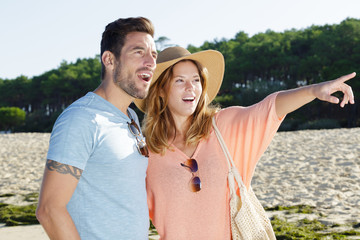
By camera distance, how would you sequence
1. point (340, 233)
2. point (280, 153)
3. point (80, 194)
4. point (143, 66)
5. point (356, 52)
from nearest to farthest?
point (80, 194), point (143, 66), point (340, 233), point (280, 153), point (356, 52)

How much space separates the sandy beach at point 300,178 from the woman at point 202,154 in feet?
9.18

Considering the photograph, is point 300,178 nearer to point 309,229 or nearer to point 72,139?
point 309,229

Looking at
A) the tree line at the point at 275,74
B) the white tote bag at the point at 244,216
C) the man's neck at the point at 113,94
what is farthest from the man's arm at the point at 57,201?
the tree line at the point at 275,74

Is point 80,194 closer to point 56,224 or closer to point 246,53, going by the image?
point 56,224

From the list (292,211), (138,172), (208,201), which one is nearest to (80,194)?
(138,172)

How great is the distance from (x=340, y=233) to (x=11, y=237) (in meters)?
3.79

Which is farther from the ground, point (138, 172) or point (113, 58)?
point (113, 58)

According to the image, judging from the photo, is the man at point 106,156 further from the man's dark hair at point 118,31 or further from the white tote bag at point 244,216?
the white tote bag at point 244,216

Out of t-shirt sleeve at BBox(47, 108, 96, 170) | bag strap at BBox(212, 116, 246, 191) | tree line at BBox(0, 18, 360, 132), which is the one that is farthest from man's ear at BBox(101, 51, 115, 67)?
tree line at BBox(0, 18, 360, 132)

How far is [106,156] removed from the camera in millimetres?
1643

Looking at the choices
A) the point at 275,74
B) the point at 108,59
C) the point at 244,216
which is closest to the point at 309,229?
the point at 244,216

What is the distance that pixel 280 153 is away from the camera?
34.6ft

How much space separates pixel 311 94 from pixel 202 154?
730mm

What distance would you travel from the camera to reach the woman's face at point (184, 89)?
2.54 meters
